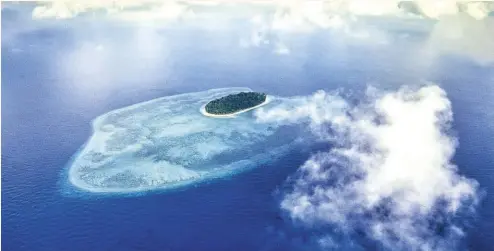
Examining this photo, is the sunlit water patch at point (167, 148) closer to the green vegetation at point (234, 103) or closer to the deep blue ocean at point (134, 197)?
the green vegetation at point (234, 103)

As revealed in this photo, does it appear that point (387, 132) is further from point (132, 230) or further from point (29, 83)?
point (29, 83)

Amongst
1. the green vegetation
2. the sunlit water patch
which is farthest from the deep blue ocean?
the green vegetation

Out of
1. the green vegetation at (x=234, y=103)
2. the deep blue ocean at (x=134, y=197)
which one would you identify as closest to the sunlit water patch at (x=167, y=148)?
the green vegetation at (x=234, y=103)

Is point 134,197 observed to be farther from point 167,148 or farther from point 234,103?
point 234,103

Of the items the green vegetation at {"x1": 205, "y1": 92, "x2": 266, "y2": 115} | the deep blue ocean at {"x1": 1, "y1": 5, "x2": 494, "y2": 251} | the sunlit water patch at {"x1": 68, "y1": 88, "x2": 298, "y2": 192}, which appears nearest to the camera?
the deep blue ocean at {"x1": 1, "y1": 5, "x2": 494, "y2": 251}

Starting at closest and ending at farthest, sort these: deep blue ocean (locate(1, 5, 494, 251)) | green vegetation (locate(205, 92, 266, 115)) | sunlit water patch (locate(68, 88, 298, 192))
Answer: deep blue ocean (locate(1, 5, 494, 251)) < sunlit water patch (locate(68, 88, 298, 192)) < green vegetation (locate(205, 92, 266, 115))

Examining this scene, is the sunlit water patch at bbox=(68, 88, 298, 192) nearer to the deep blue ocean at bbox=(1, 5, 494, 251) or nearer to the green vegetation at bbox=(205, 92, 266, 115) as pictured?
the green vegetation at bbox=(205, 92, 266, 115)

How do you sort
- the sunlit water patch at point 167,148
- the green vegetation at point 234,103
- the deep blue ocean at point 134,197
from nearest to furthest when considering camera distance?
the deep blue ocean at point 134,197 < the sunlit water patch at point 167,148 < the green vegetation at point 234,103

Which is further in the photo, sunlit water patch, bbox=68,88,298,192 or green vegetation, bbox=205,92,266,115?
Result: green vegetation, bbox=205,92,266,115
